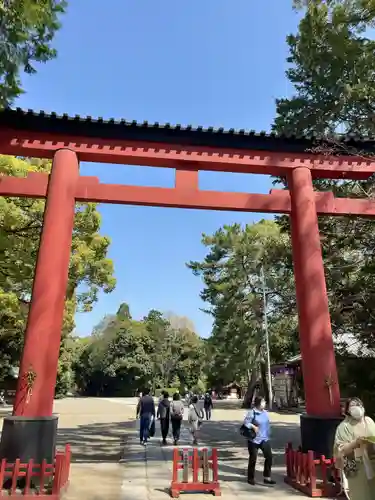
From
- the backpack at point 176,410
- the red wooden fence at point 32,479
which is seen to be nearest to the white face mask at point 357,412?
the red wooden fence at point 32,479

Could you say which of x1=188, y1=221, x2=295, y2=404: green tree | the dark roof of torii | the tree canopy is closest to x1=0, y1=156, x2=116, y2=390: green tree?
the dark roof of torii

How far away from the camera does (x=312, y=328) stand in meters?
7.70

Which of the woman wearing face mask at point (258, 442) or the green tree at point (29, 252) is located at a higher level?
the green tree at point (29, 252)

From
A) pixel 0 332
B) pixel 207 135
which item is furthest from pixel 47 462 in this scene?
pixel 0 332

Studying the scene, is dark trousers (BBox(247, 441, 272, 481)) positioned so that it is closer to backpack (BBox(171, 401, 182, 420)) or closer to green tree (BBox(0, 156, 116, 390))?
backpack (BBox(171, 401, 182, 420))

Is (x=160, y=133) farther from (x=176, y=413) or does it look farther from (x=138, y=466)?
(x=176, y=413)

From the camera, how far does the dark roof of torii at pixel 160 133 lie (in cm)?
815

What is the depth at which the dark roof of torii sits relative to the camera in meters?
8.15

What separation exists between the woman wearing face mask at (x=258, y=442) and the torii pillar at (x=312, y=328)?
2.10ft

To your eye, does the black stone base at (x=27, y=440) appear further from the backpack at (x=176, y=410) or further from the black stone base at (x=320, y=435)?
the backpack at (x=176, y=410)

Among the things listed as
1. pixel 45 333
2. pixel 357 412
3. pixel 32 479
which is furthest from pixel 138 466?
pixel 357 412

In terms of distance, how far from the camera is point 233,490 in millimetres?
6668

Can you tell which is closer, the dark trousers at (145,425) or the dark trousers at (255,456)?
the dark trousers at (255,456)

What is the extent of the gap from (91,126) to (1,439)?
19.0 ft
